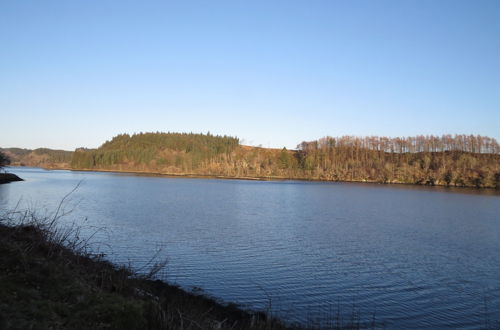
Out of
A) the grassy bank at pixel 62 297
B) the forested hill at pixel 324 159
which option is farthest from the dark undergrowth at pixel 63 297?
the forested hill at pixel 324 159

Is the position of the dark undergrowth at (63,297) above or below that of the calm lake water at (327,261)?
above

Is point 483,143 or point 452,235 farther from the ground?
point 483,143

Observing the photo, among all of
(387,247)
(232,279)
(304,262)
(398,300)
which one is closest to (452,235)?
(387,247)

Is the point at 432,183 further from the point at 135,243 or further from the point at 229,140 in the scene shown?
the point at 135,243

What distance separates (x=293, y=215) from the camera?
35.5 m

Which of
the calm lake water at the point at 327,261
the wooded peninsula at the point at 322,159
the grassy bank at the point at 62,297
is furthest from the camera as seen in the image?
the wooded peninsula at the point at 322,159

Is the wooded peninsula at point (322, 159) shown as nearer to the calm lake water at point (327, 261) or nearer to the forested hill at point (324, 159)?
the forested hill at point (324, 159)

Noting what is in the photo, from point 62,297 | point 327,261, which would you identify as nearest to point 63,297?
point 62,297

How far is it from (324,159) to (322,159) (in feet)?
4.39

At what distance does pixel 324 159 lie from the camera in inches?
5492

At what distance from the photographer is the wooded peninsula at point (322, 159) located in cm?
11194

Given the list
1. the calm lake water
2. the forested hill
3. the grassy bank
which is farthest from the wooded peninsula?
the grassy bank

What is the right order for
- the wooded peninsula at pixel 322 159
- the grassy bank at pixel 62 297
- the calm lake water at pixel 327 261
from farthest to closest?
the wooded peninsula at pixel 322 159
the calm lake water at pixel 327 261
the grassy bank at pixel 62 297

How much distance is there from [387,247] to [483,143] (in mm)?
135739
